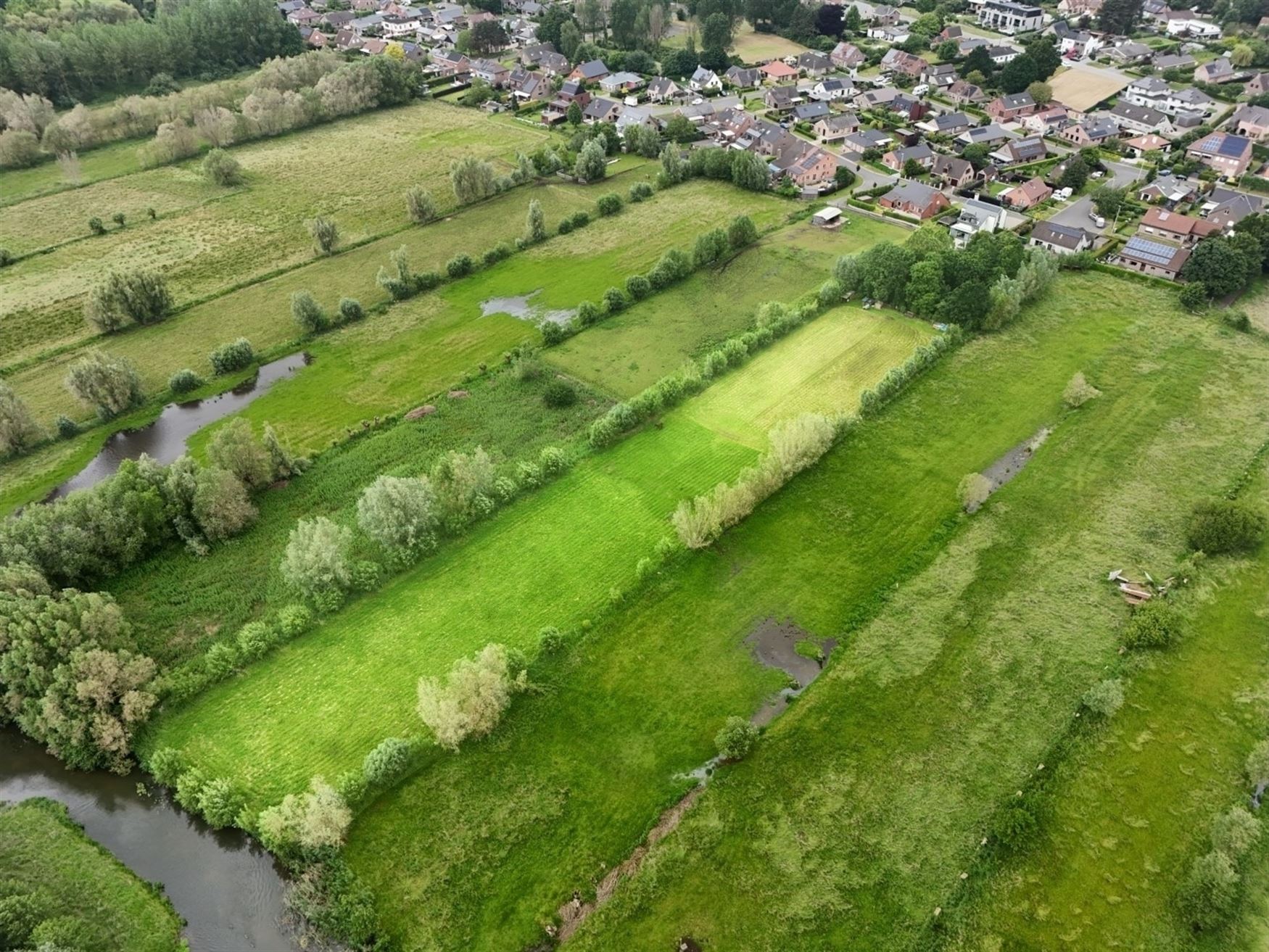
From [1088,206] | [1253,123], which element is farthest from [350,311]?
[1253,123]

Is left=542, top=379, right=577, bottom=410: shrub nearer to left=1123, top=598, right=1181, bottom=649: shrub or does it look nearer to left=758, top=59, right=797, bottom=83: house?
left=1123, top=598, right=1181, bottom=649: shrub

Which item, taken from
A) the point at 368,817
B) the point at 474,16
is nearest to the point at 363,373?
the point at 368,817

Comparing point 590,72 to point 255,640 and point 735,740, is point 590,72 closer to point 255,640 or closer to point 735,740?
point 255,640

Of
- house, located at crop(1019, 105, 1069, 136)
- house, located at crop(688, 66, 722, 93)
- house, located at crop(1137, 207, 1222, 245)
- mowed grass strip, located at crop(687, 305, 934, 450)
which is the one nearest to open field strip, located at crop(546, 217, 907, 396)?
mowed grass strip, located at crop(687, 305, 934, 450)

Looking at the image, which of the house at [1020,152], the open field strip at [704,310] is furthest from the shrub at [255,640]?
the house at [1020,152]

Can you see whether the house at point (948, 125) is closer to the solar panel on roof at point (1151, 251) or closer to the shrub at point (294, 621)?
the solar panel on roof at point (1151, 251)

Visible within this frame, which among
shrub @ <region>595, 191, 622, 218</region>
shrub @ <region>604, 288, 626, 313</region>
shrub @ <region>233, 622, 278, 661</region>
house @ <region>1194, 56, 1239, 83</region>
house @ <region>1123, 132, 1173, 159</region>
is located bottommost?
shrub @ <region>233, 622, 278, 661</region>
